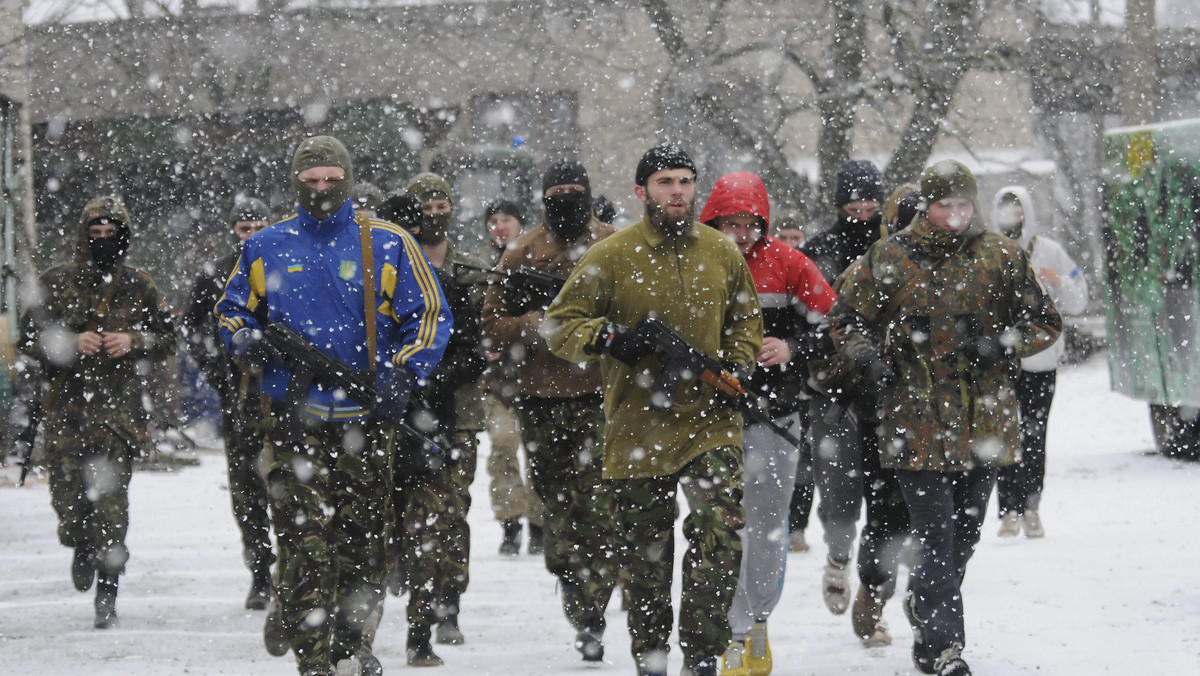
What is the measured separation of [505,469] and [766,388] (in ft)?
13.5

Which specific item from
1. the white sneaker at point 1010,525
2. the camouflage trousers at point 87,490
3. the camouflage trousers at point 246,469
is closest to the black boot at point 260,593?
the camouflage trousers at point 246,469

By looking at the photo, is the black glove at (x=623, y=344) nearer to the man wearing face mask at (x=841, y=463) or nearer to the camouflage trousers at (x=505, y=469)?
the man wearing face mask at (x=841, y=463)

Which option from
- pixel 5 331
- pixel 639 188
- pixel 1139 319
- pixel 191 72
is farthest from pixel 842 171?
pixel 191 72

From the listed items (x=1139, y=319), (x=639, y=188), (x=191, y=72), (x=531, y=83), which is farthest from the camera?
(x=531, y=83)

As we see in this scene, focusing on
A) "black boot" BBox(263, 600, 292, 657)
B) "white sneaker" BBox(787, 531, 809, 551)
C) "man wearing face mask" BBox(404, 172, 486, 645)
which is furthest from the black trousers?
"black boot" BBox(263, 600, 292, 657)

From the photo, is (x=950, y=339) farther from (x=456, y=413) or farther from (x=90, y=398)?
(x=90, y=398)

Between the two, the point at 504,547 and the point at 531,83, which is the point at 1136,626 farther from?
the point at 531,83

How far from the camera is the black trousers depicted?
32.1 ft

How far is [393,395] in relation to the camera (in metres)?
5.70

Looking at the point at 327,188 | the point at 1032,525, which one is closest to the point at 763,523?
the point at 327,188

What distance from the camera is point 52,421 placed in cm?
817

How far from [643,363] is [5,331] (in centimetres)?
1023

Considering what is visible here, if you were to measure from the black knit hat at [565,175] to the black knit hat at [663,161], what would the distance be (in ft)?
4.11

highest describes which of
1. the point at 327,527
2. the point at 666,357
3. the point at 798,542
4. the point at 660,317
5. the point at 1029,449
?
the point at 660,317
